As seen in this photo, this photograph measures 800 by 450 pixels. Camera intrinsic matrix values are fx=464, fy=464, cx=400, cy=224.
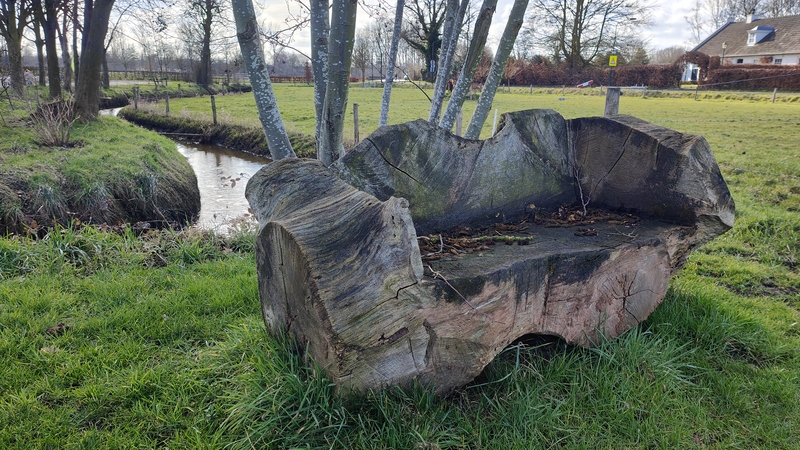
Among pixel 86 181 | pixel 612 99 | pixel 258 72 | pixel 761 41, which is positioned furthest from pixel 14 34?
pixel 761 41

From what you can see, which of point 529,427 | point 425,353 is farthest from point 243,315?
point 529,427

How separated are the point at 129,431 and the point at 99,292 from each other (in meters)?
1.66

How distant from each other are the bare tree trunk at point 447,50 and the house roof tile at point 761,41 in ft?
172

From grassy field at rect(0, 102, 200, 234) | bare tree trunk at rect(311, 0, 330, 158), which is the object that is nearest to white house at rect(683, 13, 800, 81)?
grassy field at rect(0, 102, 200, 234)

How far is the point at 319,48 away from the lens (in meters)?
3.38

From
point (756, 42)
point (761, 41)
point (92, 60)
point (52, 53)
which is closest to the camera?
point (92, 60)

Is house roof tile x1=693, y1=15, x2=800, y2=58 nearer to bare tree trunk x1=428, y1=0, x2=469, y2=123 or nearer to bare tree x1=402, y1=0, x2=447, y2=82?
bare tree x1=402, y1=0, x2=447, y2=82

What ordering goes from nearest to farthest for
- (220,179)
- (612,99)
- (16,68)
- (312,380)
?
(312,380), (612,99), (220,179), (16,68)

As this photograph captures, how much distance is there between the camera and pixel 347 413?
1921 mm

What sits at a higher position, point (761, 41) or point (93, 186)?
point (761, 41)

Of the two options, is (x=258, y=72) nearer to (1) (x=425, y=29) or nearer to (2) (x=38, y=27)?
(1) (x=425, y=29)

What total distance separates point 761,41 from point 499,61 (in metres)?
56.2

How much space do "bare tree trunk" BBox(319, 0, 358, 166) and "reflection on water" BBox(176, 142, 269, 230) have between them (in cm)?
326

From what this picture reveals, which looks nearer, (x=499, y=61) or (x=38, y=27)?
(x=499, y=61)
